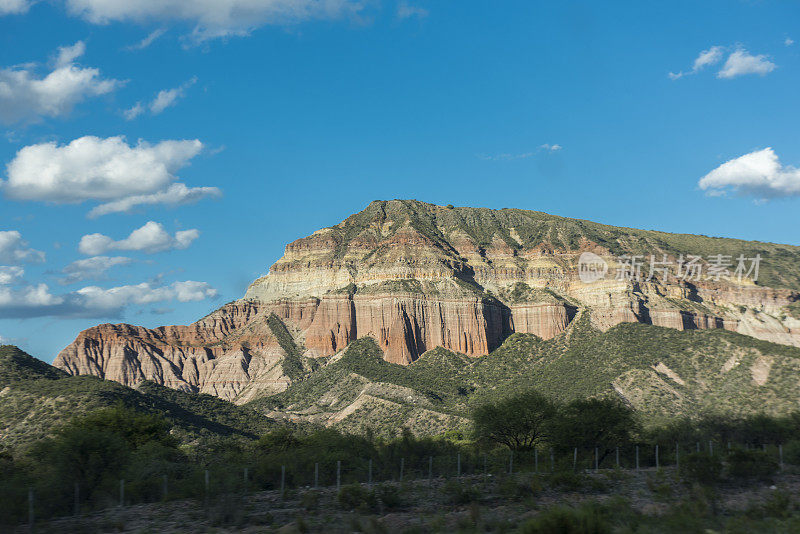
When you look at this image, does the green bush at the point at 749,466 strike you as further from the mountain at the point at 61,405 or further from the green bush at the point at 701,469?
the mountain at the point at 61,405

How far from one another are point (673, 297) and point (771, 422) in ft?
347

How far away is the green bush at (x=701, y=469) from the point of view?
3531 cm

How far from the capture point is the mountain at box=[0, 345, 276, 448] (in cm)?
6869

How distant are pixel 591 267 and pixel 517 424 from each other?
12099 cm

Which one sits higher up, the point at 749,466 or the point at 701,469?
the point at 701,469

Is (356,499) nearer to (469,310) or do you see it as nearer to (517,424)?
(517,424)

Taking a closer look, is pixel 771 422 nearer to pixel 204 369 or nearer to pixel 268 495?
pixel 268 495

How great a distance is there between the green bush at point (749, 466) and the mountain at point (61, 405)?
5613 centimetres

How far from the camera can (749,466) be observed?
3734cm

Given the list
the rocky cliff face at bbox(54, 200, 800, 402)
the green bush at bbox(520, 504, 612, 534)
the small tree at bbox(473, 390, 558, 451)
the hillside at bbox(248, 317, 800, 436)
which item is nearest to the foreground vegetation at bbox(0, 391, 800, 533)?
the green bush at bbox(520, 504, 612, 534)

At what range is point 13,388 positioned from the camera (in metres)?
78.8

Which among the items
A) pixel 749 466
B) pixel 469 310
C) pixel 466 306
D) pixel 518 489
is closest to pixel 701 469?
pixel 749 466

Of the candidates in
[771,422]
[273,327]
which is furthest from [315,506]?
[273,327]

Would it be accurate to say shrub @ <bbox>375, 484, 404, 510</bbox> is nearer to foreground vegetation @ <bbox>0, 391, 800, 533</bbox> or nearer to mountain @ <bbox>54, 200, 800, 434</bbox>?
foreground vegetation @ <bbox>0, 391, 800, 533</bbox>
